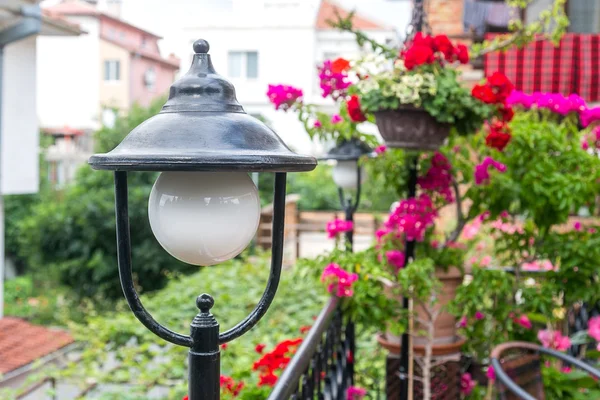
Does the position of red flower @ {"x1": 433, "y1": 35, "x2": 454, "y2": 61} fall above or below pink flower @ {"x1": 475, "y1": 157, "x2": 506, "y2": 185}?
above

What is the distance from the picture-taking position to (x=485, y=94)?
2520 mm

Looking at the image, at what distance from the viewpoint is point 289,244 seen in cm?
1221

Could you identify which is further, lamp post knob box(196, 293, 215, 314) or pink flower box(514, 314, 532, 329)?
pink flower box(514, 314, 532, 329)

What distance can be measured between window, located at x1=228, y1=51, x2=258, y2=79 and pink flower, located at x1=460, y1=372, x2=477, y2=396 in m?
19.6

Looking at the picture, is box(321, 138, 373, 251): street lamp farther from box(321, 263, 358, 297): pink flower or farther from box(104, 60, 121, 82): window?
box(104, 60, 121, 82): window

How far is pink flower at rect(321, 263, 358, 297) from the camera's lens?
8.84 feet

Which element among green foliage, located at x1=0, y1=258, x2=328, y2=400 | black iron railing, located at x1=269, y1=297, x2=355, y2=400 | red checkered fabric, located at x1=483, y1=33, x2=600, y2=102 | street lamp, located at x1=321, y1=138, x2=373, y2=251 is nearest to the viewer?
black iron railing, located at x1=269, y1=297, x2=355, y2=400

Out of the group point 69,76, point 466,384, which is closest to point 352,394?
point 466,384

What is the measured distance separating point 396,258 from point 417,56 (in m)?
0.88

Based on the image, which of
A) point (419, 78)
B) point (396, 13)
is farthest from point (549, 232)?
point (396, 13)

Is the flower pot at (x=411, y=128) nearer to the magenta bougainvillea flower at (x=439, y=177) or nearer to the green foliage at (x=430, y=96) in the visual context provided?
Answer: the green foliage at (x=430, y=96)

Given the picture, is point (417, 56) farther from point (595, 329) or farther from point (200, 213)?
point (200, 213)

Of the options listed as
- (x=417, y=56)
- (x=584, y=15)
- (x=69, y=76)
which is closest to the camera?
(x=417, y=56)

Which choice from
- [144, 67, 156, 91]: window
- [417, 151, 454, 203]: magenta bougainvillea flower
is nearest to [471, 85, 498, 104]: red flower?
[417, 151, 454, 203]: magenta bougainvillea flower
